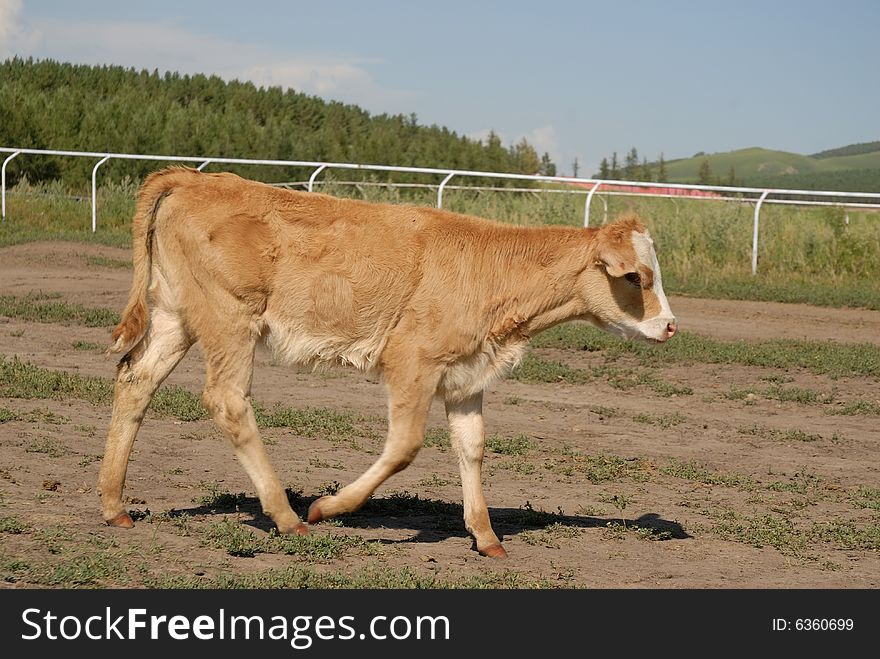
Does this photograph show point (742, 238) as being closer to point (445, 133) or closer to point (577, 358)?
point (577, 358)

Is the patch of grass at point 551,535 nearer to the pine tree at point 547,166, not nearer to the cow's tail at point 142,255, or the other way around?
the cow's tail at point 142,255

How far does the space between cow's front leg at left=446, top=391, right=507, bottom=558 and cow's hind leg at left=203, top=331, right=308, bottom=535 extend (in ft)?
3.30

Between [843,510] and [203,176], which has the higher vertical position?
[203,176]

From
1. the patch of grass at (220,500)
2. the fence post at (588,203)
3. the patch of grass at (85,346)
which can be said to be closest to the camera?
the patch of grass at (220,500)

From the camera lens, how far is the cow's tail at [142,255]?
6.86 meters

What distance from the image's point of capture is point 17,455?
838 cm

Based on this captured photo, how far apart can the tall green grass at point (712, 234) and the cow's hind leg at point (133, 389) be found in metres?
14.0

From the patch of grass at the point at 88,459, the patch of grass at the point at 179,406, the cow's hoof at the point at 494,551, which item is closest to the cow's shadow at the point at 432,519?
the cow's hoof at the point at 494,551

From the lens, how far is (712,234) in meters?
22.8

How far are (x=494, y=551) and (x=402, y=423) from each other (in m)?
0.92

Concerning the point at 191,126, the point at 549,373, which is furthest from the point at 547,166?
the point at 549,373
